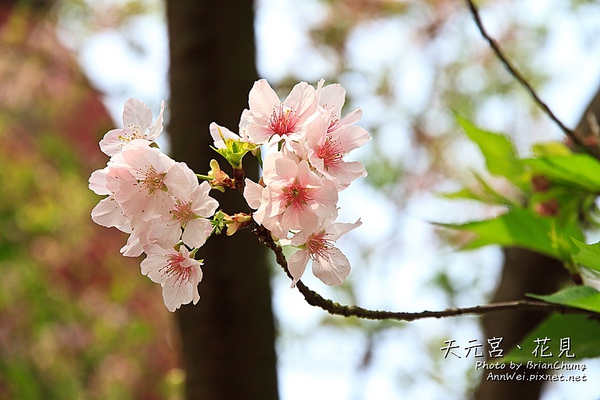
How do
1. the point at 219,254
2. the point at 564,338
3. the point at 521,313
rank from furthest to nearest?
the point at 521,313 → the point at 219,254 → the point at 564,338

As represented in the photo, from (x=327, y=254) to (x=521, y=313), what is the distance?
734 millimetres

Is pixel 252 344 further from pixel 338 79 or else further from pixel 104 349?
pixel 104 349

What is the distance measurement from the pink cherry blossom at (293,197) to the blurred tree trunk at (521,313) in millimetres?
751

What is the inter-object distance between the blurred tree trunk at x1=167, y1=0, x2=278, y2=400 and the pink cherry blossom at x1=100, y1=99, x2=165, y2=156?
1.16 feet

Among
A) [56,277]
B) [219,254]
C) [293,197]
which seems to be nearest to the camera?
[293,197]

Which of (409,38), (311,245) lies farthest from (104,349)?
(311,245)

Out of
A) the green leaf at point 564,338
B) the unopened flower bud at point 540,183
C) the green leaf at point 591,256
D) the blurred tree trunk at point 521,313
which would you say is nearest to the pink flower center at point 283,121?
the green leaf at point 591,256

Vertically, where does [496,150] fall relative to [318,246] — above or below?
above

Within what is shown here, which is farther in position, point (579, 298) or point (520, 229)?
point (520, 229)

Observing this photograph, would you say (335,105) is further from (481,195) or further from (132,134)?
(481,195)

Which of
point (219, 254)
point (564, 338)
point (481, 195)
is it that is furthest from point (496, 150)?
point (219, 254)

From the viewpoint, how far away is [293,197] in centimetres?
37

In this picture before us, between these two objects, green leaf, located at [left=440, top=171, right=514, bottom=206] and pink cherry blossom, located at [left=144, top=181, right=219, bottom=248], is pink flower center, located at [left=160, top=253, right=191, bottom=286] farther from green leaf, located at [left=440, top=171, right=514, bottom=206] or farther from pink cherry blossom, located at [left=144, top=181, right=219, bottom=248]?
green leaf, located at [left=440, top=171, right=514, bottom=206]

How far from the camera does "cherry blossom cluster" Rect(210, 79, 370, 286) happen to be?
1.24ft
